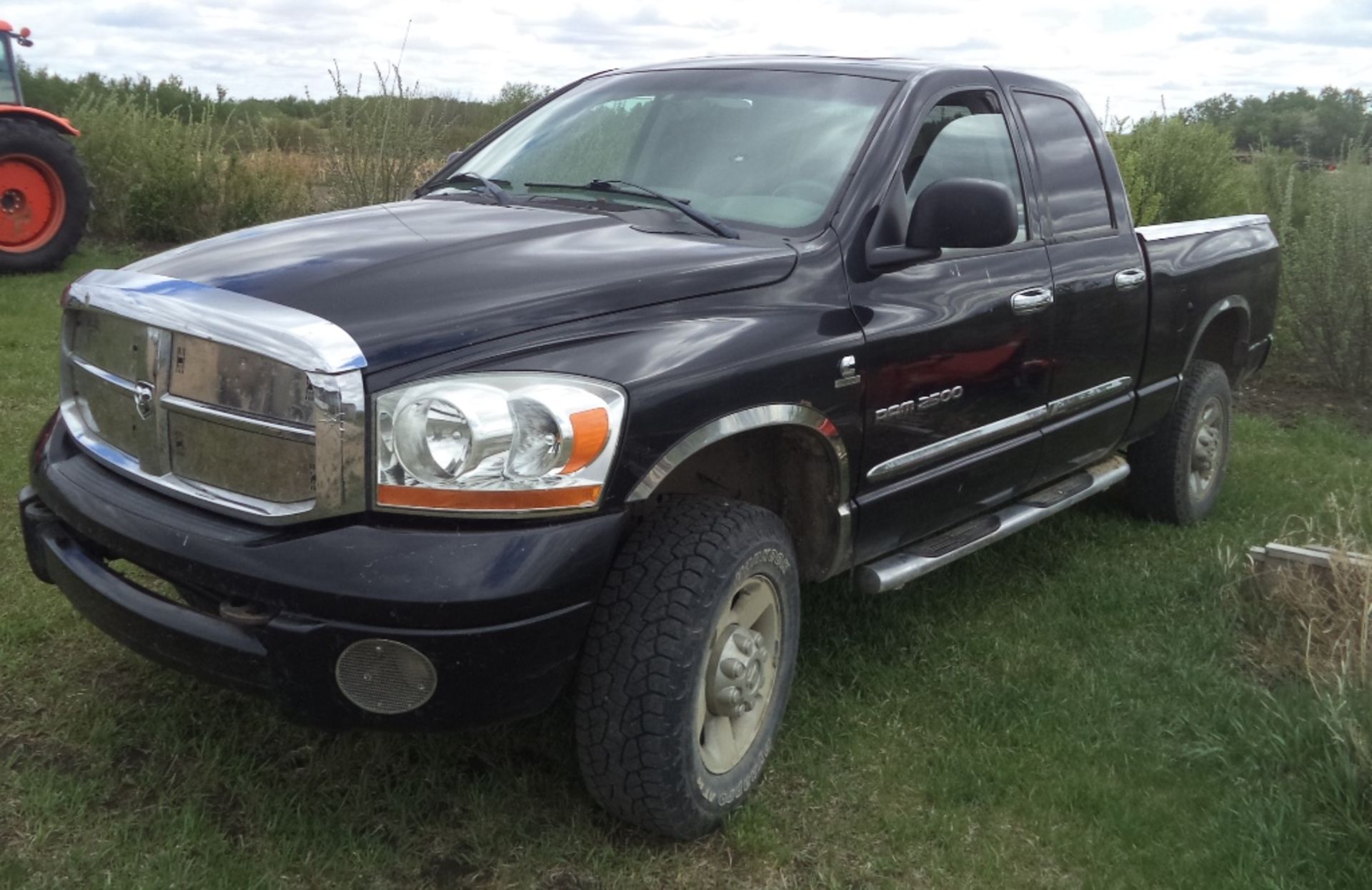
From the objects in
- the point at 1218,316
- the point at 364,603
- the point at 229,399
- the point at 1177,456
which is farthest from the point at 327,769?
the point at 1218,316

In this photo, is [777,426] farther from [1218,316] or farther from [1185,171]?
[1185,171]

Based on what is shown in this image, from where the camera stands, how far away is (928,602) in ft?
15.1

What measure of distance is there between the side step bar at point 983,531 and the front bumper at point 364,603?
1.17 m

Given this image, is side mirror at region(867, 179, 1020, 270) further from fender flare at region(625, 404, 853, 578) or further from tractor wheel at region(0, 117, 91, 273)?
tractor wheel at region(0, 117, 91, 273)

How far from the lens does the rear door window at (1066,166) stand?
446 cm

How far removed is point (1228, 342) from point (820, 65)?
2.74m

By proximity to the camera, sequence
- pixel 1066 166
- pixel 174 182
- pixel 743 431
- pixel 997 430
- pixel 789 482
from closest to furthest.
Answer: pixel 743 431
pixel 789 482
pixel 997 430
pixel 1066 166
pixel 174 182

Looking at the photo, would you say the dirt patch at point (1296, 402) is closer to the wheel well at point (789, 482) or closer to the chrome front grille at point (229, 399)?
the wheel well at point (789, 482)

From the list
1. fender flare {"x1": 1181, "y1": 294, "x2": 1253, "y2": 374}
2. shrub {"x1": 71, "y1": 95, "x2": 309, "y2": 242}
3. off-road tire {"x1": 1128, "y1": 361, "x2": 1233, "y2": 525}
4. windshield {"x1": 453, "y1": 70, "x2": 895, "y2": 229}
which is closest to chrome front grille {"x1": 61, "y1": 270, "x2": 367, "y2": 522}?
windshield {"x1": 453, "y1": 70, "x2": 895, "y2": 229}

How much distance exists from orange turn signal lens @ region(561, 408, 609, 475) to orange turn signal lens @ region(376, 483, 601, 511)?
2.8 inches

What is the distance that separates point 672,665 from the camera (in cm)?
277

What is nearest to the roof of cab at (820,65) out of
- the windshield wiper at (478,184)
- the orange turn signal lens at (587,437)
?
the windshield wiper at (478,184)

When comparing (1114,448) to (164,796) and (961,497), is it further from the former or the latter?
(164,796)

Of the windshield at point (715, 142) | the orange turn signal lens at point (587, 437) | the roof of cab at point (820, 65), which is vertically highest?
the roof of cab at point (820, 65)
